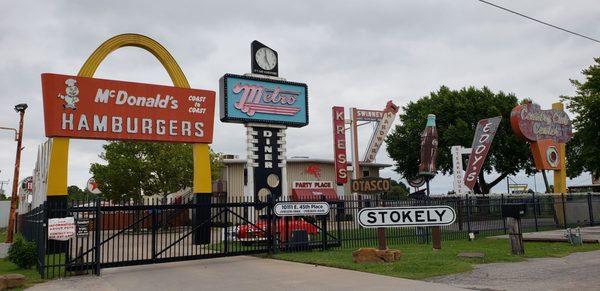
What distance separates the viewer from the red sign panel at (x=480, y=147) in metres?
29.3

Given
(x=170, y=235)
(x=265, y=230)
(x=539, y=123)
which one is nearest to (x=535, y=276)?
(x=265, y=230)

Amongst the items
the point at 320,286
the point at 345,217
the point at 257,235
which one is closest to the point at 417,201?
the point at 345,217

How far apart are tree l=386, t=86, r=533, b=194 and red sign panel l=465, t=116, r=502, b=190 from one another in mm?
13518

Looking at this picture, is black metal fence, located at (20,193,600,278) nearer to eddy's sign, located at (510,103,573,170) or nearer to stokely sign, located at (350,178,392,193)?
stokely sign, located at (350,178,392,193)

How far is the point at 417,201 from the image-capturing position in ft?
64.2

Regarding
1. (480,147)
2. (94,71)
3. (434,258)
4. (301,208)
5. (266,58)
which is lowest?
(434,258)

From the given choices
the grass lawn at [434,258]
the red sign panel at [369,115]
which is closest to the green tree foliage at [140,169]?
the red sign panel at [369,115]

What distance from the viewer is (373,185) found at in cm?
2047

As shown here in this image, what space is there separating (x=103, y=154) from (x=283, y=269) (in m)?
32.9

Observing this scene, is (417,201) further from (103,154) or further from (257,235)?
(103,154)

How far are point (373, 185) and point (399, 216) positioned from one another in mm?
7272

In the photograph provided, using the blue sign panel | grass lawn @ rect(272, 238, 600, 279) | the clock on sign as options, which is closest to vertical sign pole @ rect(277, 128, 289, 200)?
the blue sign panel

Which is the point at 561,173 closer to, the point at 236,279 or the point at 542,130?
the point at 542,130

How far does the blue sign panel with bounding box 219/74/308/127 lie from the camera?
22422mm
